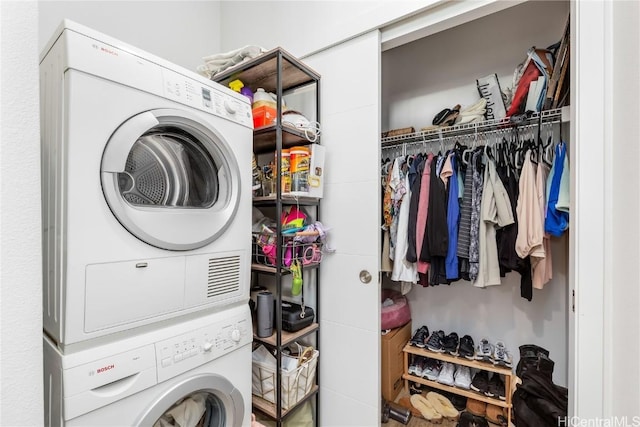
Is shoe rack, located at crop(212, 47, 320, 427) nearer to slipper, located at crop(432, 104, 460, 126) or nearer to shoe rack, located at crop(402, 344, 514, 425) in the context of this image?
shoe rack, located at crop(402, 344, 514, 425)

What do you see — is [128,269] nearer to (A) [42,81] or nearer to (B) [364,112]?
(A) [42,81]

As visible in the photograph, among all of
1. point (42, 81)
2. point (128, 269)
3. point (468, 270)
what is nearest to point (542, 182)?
point (468, 270)

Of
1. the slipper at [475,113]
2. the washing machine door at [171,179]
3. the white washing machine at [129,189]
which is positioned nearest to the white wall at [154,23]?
Answer: the white washing machine at [129,189]

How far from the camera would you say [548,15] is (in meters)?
1.74

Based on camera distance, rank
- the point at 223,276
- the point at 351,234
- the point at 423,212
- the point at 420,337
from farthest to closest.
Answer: the point at 420,337, the point at 423,212, the point at 351,234, the point at 223,276

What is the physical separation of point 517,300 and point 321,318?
137 centimetres

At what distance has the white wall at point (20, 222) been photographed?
0.44 metres

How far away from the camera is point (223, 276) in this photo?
1.00 meters

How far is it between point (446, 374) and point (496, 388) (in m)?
0.28

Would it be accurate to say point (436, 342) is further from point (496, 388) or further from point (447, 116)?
point (447, 116)

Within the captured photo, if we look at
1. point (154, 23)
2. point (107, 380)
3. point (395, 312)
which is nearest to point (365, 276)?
point (395, 312)

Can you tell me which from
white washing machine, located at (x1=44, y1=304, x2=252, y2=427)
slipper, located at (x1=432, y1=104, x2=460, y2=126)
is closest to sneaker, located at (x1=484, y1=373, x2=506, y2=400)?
white washing machine, located at (x1=44, y1=304, x2=252, y2=427)

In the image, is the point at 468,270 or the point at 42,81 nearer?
the point at 42,81

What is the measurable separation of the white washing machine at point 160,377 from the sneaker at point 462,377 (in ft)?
4.49
